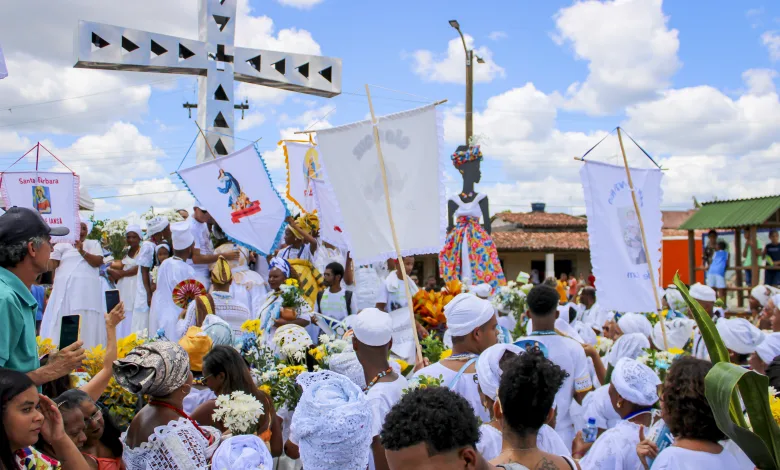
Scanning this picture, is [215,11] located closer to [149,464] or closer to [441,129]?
[441,129]

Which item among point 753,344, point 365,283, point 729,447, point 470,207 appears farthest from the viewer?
point 470,207

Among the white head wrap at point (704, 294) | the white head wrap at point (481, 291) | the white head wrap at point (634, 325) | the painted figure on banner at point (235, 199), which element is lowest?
the white head wrap at point (634, 325)

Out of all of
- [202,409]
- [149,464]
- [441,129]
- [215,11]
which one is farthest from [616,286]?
[215,11]

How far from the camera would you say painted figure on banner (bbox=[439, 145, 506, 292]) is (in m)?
10.2

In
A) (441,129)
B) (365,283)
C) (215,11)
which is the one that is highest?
(215,11)

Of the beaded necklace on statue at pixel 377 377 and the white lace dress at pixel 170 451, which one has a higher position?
the beaded necklace on statue at pixel 377 377

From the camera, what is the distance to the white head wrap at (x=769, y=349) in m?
4.64

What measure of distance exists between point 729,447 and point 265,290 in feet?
20.0

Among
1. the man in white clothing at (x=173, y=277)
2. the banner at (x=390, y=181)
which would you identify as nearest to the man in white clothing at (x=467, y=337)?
the banner at (x=390, y=181)

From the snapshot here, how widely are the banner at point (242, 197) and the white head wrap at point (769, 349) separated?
4.86 meters

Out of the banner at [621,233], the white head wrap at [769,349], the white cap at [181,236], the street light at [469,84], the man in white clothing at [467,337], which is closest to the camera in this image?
the man in white clothing at [467,337]

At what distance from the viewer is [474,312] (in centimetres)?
382

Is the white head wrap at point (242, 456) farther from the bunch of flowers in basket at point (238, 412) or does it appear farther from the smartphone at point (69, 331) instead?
the smartphone at point (69, 331)

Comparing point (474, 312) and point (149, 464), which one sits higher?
point (474, 312)
